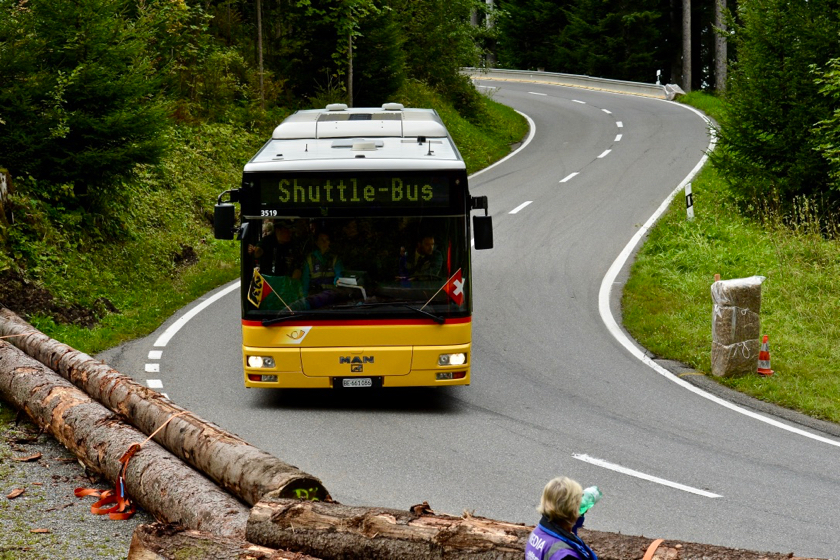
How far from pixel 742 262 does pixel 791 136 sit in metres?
4.76

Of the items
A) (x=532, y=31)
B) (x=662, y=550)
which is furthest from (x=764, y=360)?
(x=532, y=31)

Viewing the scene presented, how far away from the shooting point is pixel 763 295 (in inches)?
650

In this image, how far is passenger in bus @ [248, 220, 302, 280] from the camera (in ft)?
34.1

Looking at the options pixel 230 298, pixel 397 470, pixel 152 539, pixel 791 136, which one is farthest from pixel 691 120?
pixel 152 539

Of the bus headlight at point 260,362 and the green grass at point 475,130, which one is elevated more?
the green grass at point 475,130

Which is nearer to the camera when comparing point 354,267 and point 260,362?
point 354,267

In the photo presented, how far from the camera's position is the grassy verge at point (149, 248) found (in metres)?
14.9

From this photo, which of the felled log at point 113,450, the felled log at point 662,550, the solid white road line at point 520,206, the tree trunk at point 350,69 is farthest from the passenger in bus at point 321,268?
the tree trunk at point 350,69

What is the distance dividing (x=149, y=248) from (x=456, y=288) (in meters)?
9.44

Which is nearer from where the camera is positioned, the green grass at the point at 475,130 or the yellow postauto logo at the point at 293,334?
the yellow postauto logo at the point at 293,334

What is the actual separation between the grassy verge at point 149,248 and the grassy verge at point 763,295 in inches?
308

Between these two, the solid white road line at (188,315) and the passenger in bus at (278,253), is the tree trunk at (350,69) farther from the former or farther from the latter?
the passenger in bus at (278,253)

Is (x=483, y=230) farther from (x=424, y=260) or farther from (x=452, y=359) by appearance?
(x=452, y=359)

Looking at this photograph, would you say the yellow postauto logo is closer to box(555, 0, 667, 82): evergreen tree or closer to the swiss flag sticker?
the swiss flag sticker
